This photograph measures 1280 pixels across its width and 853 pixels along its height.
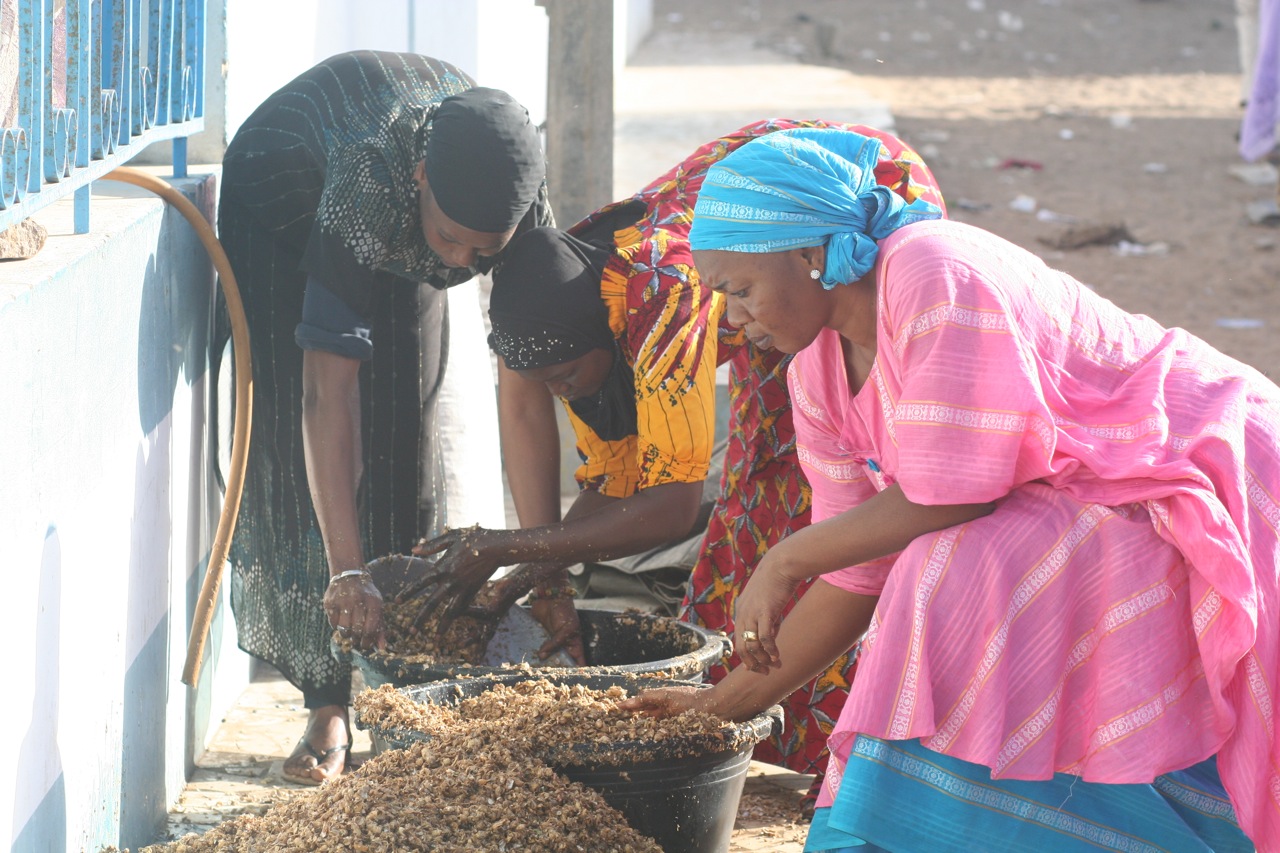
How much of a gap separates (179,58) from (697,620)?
1797mm

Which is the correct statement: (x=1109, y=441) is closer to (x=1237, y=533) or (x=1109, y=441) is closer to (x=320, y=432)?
(x=1237, y=533)

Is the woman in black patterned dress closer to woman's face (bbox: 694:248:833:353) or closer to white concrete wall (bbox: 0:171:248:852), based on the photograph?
white concrete wall (bbox: 0:171:248:852)

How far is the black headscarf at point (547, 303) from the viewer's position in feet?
10.1

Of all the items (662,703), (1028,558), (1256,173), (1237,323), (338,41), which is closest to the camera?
(1028,558)

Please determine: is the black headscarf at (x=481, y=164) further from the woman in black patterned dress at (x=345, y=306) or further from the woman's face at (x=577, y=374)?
the woman's face at (x=577, y=374)

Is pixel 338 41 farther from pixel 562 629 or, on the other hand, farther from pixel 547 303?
pixel 562 629

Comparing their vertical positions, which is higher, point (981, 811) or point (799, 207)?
point (799, 207)

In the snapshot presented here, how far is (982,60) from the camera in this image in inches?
664

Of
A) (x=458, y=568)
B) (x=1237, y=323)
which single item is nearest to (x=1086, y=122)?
(x=1237, y=323)

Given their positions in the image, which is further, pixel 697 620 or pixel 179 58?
pixel 697 620

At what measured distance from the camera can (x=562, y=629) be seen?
11.2 feet

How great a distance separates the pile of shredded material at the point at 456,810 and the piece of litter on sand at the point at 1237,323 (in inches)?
263

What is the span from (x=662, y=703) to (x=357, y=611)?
71cm

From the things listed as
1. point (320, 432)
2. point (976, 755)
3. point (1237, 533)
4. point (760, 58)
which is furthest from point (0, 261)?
point (760, 58)
